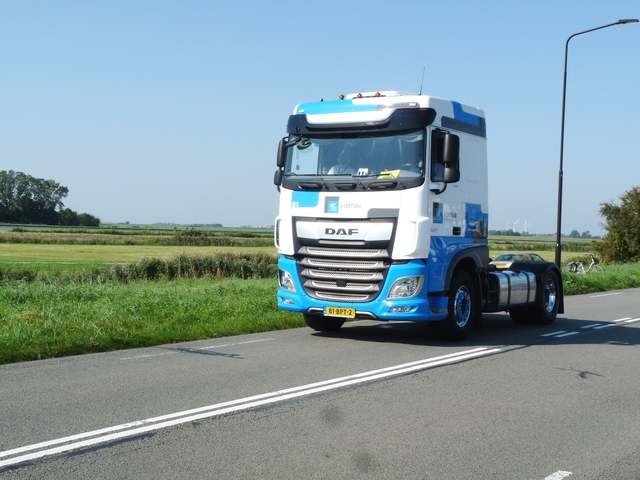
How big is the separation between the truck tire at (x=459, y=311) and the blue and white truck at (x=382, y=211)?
0.06 feet

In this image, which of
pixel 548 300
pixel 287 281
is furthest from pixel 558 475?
pixel 548 300

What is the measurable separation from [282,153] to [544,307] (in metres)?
6.35

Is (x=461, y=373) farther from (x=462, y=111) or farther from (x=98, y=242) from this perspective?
(x=98, y=242)

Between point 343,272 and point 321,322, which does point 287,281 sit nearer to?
point 343,272

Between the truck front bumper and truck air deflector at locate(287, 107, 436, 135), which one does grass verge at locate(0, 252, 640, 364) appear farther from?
truck air deflector at locate(287, 107, 436, 135)

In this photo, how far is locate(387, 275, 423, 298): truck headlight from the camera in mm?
10875

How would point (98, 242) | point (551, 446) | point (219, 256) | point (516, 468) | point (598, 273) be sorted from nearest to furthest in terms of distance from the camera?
point (516, 468) → point (551, 446) → point (598, 273) → point (219, 256) → point (98, 242)

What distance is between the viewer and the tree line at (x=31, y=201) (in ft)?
456

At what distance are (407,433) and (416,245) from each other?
4.94 meters

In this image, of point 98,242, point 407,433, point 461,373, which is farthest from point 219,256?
point 98,242

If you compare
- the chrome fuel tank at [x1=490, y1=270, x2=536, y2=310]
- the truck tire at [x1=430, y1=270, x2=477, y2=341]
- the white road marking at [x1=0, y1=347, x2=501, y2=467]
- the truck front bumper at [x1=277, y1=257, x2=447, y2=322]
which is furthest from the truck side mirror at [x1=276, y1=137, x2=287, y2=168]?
the chrome fuel tank at [x1=490, y1=270, x2=536, y2=310]

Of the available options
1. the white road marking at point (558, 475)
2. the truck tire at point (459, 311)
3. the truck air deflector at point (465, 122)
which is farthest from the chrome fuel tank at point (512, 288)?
the white road marking at point (558, 475)

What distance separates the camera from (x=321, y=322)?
12.8 metres

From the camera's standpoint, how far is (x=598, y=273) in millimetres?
32062
